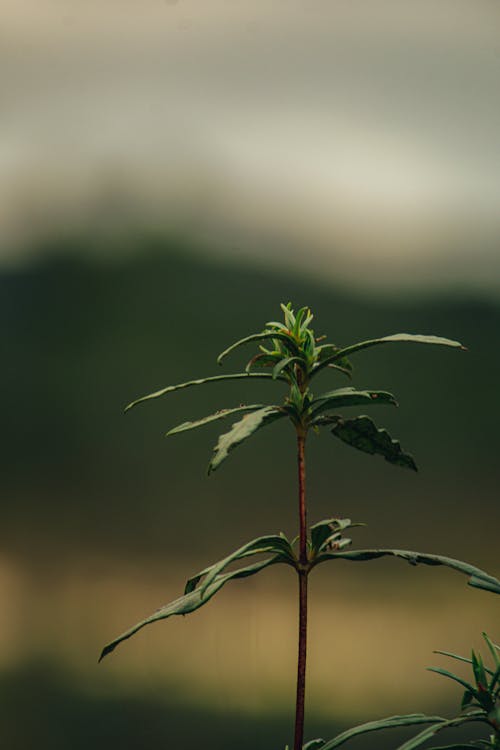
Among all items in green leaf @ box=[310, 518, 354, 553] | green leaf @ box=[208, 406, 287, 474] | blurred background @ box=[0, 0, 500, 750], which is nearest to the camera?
green leaf @ box=[208, 406, 287, 474]

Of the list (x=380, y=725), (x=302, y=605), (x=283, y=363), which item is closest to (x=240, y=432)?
(x=283, y=363)

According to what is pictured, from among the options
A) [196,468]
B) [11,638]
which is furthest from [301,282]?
[11,638]

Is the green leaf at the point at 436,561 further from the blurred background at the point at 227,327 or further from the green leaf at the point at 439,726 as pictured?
the blurred background at the point at 227,327

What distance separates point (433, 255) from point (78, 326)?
0.62 meters

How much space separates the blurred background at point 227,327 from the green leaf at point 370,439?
0.64 m

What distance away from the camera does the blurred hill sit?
1.29 metres

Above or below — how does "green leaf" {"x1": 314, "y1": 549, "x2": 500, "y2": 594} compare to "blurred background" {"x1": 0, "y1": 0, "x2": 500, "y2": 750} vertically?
below

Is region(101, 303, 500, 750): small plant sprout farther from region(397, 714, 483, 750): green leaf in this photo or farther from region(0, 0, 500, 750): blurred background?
region(0, 0, 500, 750): blurred background

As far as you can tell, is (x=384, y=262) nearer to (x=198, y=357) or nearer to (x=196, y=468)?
(x=198, y=357)

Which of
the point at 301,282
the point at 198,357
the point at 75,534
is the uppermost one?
the point at 301,282

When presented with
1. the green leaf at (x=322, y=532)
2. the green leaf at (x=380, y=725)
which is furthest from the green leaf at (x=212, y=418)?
the green leaf at (x=380, y=725)

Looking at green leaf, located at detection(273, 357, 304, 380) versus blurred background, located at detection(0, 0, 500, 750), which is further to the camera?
blurred background, located at detection(0, 0, 500, 750)

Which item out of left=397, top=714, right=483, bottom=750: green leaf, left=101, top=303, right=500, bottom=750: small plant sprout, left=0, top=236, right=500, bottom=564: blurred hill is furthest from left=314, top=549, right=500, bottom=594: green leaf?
left=0, top=236, right=500, bottom=564: blurred hill

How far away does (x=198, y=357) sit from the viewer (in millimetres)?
1334
